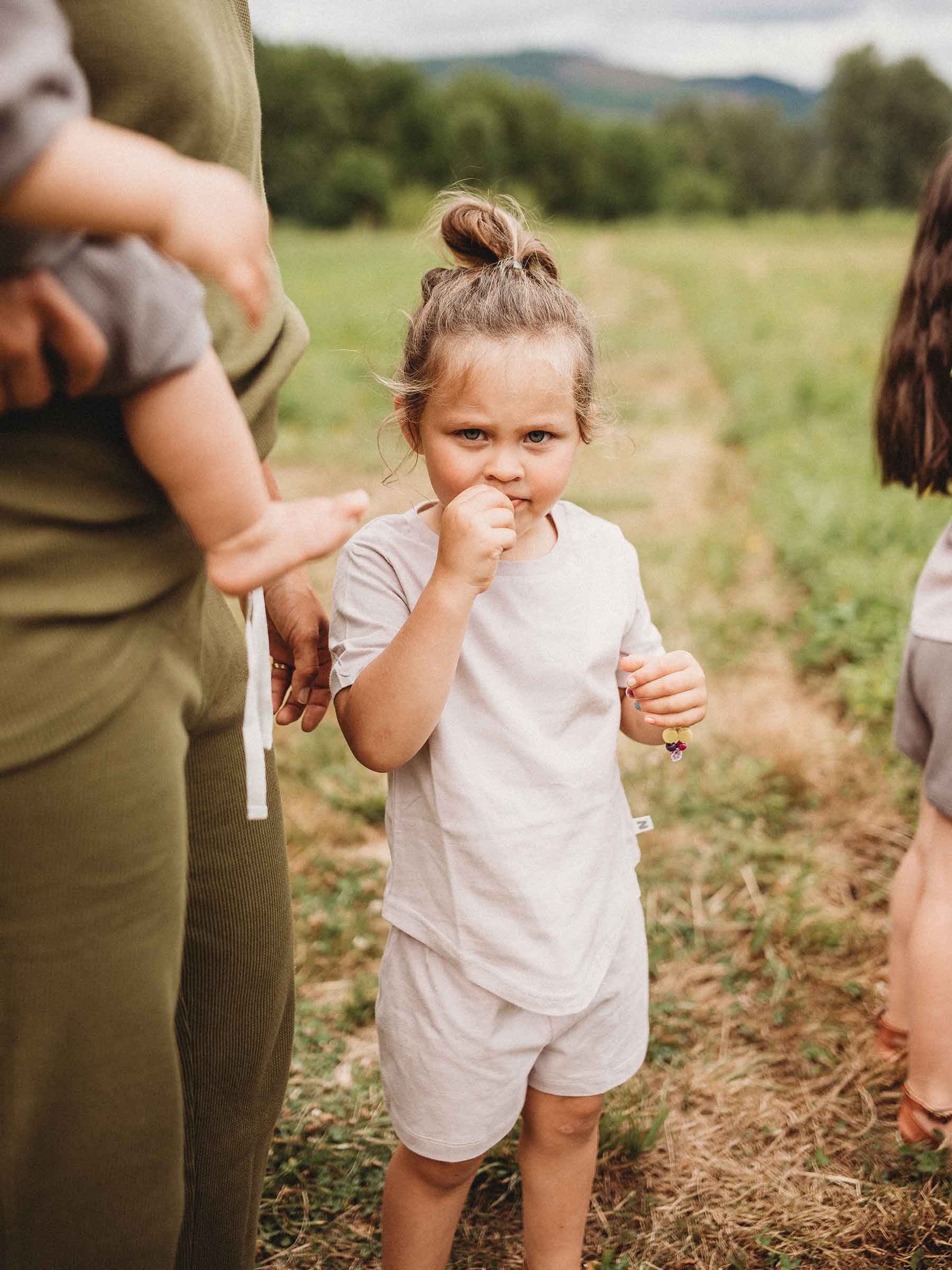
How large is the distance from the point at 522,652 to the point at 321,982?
1504 millimetres

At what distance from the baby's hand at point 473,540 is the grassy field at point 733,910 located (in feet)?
0.70

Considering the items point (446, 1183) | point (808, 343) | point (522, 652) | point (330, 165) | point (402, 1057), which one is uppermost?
point (522, 652)

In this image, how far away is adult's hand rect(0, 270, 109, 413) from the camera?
90cm

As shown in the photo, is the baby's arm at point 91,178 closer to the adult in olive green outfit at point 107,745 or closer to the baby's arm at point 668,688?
the adult in olive green outfit at point 107,745

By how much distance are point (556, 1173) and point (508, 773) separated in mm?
695

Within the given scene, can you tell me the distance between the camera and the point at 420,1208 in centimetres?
177

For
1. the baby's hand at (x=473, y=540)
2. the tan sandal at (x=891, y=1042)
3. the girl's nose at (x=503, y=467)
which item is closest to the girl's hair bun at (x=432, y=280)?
the girl's nose at (x=503, y=467)

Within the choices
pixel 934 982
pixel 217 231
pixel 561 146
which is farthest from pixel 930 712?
pixel 561 146

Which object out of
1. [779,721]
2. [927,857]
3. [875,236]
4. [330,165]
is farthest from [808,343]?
[330,165]

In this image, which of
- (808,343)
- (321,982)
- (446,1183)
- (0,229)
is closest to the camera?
(0,229)

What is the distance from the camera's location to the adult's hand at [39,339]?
2.94ft

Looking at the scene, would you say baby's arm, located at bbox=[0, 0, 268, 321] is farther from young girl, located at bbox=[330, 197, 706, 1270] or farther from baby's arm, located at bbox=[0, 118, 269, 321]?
young girl, located at bbox=[330, 197, 706, 1270]

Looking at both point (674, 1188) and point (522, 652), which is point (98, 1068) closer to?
point (522, 652)

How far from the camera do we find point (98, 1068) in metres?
1.13
